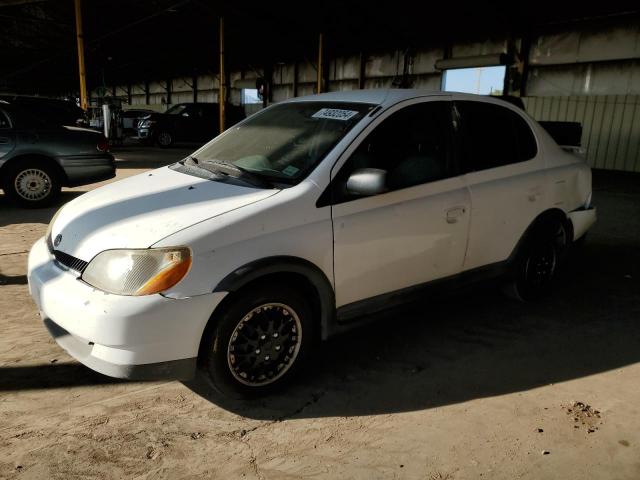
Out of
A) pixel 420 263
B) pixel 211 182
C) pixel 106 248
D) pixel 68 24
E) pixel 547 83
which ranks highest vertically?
pixel 68 24

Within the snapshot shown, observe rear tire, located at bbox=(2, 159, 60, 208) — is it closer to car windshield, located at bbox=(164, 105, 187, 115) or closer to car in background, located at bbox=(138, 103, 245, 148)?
car in background, located at bbox=(138, 103, 245, 148)

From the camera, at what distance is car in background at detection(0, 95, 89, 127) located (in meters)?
7.42

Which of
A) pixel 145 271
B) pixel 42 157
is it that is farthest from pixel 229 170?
pixel 42 157

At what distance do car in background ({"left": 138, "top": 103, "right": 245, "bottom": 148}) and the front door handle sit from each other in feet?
62.8

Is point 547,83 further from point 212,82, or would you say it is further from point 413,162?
point 212,82

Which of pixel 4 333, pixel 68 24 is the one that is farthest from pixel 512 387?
pixel 68 24

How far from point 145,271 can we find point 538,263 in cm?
311

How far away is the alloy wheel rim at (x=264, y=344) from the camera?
263 centimetres

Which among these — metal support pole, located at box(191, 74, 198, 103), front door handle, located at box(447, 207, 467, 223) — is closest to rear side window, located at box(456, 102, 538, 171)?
front door handle, located at box(447, 207, 467, 223)

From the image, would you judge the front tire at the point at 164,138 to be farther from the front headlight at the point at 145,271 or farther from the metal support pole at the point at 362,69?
the front headlight at the point at 145,271

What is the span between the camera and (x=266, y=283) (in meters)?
2.62

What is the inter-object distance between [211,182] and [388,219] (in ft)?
3.46

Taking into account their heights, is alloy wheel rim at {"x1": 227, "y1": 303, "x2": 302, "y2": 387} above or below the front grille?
below

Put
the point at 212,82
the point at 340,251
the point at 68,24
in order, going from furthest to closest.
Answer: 1. the point at 212,82
2. the point at 68,24
3. the point at 340,251
